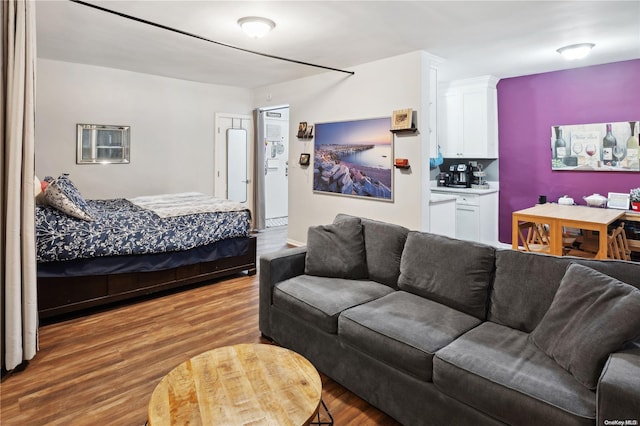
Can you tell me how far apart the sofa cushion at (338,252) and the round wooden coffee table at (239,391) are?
110 cm

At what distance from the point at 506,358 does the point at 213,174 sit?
582cm

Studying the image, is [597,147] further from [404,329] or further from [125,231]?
[125,231]

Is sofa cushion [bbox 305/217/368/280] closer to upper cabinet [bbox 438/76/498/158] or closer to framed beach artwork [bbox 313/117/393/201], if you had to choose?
framed beach artwork [bbox 313/117/393/201]

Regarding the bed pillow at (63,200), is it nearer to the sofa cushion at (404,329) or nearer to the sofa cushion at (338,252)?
→ the sofa cushion at (338,252)

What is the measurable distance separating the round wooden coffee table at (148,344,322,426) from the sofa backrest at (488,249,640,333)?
1.17 meters

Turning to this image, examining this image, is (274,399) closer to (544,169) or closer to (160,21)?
(160,21)

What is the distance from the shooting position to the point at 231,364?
1.79m

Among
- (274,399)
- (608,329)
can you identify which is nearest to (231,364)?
(274,399)

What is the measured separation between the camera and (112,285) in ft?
11.6

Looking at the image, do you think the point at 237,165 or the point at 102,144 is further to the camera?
the point at 237,165

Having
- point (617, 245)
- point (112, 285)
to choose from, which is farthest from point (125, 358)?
point (617, 245)

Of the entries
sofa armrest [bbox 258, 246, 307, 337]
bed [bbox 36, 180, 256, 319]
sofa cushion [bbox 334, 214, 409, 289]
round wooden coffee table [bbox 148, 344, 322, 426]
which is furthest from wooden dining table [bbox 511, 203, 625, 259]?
round wooden coffee table [bbox 148, 344, 322, 426]

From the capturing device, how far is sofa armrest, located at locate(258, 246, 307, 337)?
2.86 meters

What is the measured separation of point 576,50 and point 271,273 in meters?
4.00
